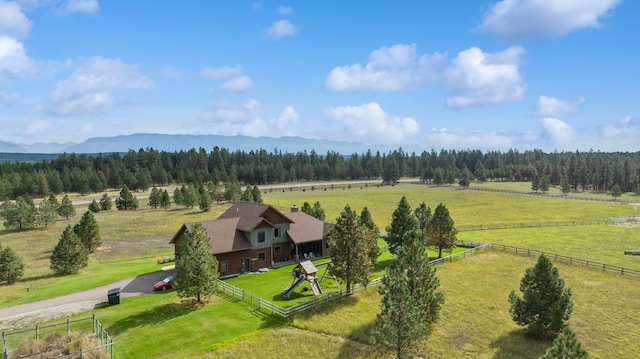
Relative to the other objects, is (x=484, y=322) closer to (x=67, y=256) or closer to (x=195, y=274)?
(x=195, y=274)

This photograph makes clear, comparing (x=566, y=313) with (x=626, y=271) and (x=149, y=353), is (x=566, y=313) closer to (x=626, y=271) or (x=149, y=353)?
(x=626, y=271)

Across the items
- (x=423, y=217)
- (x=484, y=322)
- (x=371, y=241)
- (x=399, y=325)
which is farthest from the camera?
(x=423, y=217)

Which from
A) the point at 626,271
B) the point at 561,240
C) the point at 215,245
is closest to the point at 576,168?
the point at 561,240

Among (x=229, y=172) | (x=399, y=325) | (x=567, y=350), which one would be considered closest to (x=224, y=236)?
(x=399, y=325)


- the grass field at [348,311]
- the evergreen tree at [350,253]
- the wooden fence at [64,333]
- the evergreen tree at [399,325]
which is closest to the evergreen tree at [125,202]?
the grass field at [348,311]

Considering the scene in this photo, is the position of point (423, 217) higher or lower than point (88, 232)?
higher

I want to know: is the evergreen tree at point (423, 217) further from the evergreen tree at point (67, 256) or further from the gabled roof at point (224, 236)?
the evergreen tree at point (67, 256)
